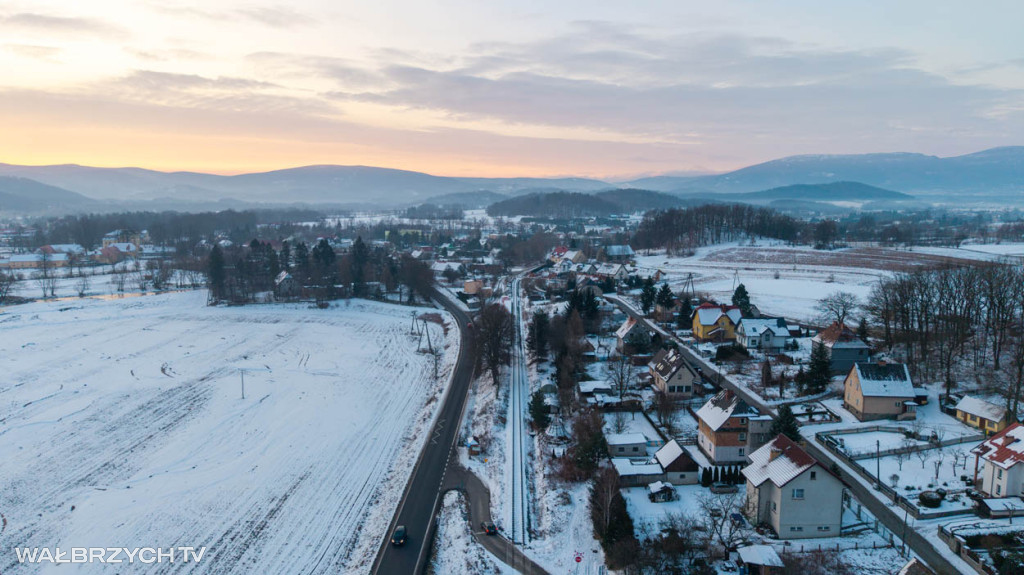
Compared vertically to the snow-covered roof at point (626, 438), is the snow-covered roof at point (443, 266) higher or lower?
higher

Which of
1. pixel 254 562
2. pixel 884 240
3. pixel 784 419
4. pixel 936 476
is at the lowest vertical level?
pixel 254 562

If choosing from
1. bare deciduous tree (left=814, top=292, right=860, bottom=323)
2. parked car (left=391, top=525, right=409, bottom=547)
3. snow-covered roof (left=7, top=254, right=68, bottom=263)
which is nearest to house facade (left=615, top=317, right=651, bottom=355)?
bare deciduous tree (left=814, top=292, right=860, bottom=323)

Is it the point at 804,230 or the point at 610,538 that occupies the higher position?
the point at 804,230

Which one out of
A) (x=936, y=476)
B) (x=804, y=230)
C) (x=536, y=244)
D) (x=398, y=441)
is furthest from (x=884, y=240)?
(x=398, y=441)

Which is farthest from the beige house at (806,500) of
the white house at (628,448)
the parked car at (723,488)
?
the white house at (628,448)

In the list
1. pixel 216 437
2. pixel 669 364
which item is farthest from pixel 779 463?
pixel 216 437

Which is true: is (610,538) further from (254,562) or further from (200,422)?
(200,422)

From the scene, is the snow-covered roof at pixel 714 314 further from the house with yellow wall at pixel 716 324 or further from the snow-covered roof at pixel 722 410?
the snow-covered roof at pixel 722 410
